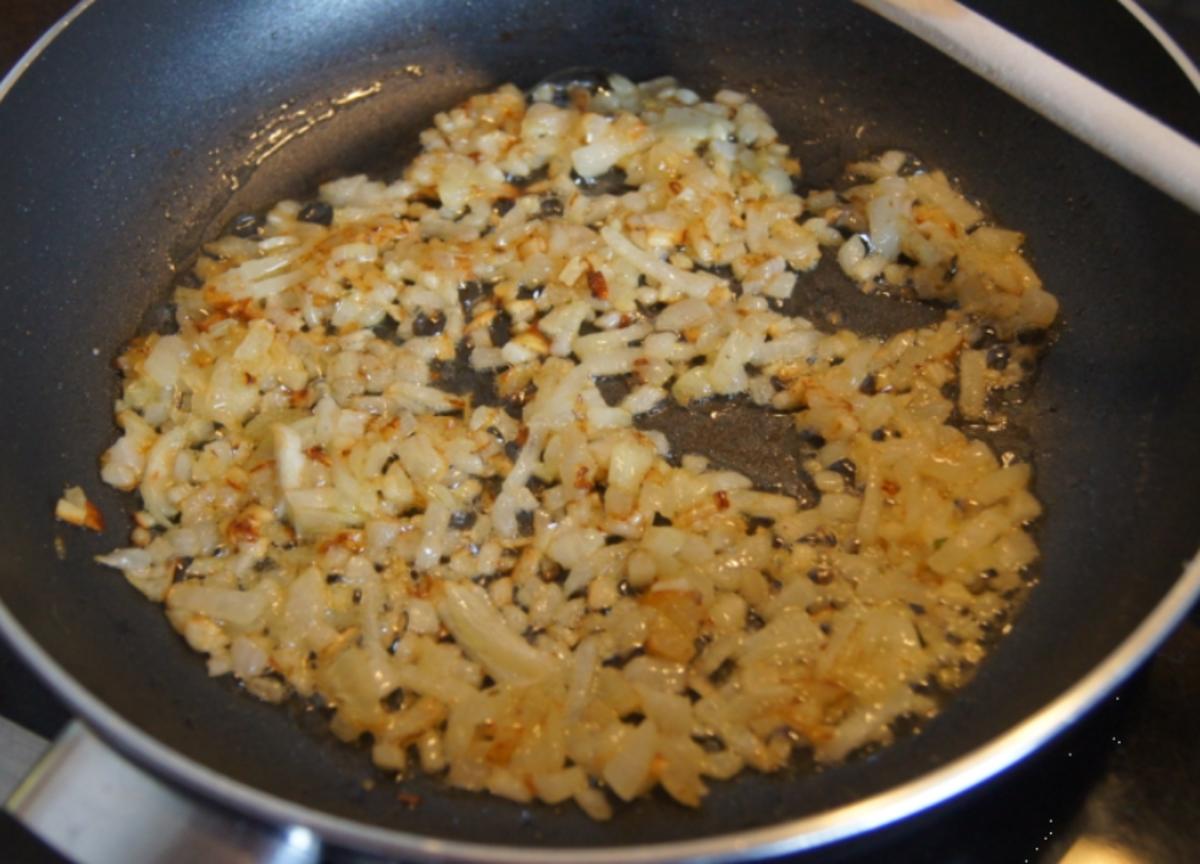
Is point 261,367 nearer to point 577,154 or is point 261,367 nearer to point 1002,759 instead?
point 577,154

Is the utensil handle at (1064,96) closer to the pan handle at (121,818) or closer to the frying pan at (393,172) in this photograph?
the frying pan at (393,172)

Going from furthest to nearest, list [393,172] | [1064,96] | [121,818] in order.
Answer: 1. [393,172]
2. [1064,96]
3. [121,818]

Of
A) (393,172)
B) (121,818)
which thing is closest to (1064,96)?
(393,172)

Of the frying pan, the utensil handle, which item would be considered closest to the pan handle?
the frying pan

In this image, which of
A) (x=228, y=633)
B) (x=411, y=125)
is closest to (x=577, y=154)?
(x=411, y=125)

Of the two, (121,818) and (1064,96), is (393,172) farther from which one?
(121,818)

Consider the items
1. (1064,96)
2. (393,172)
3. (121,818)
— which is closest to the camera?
(121,818)

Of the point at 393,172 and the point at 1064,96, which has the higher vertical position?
the point at 393,172
